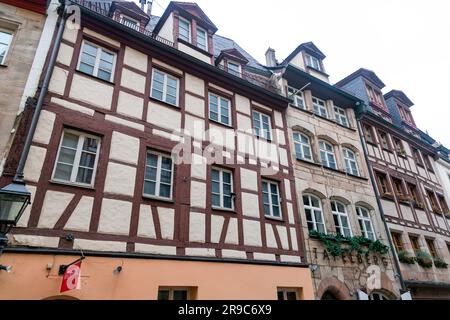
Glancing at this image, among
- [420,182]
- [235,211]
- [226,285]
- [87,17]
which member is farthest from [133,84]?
[420,182]

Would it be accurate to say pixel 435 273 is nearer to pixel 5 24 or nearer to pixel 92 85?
pixel 92 85

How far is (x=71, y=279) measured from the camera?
4.96 m

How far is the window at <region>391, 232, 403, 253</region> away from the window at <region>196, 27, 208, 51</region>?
10700 millimetres

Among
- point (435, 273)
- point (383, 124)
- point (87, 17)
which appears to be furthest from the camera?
point (383, 124)

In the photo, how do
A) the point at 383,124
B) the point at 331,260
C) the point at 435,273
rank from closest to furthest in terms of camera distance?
the point at 331,260 → the point at 435,273 → the point at 383,124

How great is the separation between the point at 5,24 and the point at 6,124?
281cm

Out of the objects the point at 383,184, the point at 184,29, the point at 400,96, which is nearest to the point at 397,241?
the point at 383,184

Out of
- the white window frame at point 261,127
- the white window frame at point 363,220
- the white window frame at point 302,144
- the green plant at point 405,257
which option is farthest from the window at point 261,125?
the green plant at point 405,257

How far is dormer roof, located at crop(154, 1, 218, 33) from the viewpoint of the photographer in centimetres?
1025

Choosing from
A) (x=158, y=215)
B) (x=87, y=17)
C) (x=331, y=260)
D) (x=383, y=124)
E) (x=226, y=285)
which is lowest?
(x=226, y=285)

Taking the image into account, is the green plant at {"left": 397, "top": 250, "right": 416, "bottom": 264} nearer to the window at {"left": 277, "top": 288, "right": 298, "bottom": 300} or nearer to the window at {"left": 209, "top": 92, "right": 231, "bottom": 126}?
the window at {"left": 277, "top": 288, "right": 298, "bottom": 300}

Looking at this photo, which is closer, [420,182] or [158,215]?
[158,215]

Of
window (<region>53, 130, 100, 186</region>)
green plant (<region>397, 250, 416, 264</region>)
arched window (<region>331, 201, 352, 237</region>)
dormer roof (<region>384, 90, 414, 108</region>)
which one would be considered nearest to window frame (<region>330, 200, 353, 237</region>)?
arched window (<region>331, 201, 352, 237</region>)
